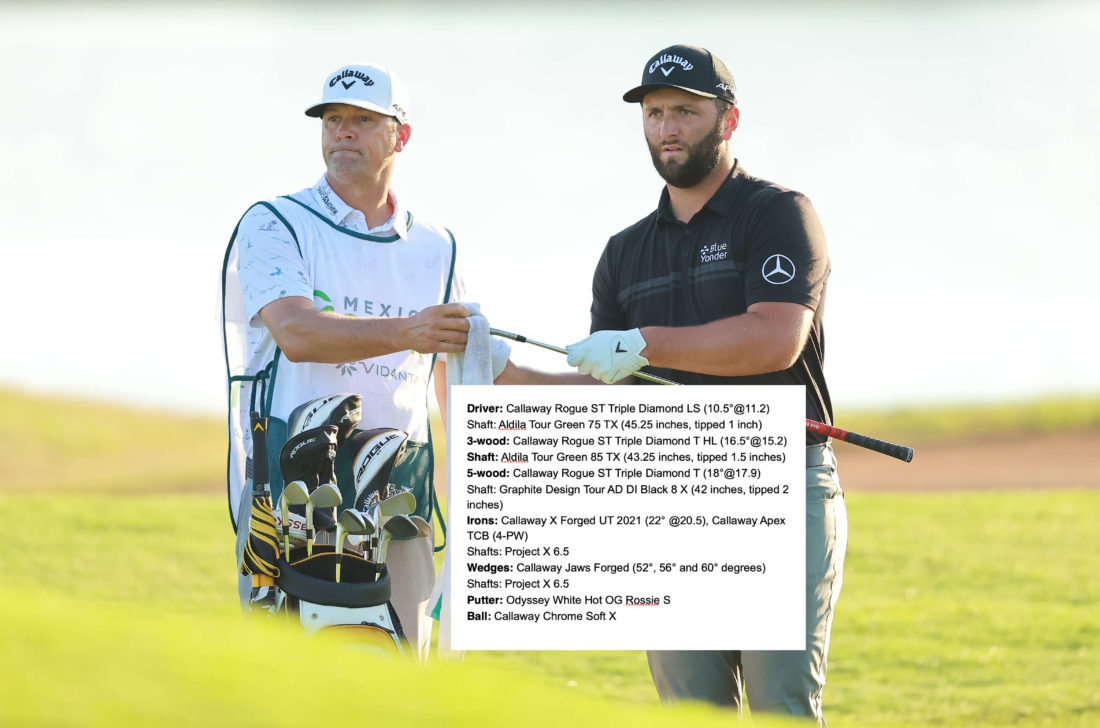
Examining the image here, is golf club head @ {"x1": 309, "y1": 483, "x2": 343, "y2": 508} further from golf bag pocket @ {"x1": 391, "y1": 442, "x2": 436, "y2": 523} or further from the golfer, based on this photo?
the golfer

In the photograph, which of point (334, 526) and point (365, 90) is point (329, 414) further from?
point (365, 90)

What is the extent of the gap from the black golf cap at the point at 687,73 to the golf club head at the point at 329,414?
1563 mm

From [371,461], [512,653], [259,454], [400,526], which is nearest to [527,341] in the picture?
[371,461]

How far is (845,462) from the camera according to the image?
24.9m

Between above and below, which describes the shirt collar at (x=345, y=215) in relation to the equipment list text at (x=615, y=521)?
above

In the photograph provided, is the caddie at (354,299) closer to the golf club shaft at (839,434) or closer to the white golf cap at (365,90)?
the white golf cap at (365,90)

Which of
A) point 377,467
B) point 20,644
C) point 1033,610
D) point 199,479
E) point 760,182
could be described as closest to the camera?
point 20,644

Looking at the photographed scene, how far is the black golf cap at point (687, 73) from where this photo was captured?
4.29 metres

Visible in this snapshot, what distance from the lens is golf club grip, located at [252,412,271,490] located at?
13.4ft

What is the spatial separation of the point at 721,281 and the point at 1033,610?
7.50 m

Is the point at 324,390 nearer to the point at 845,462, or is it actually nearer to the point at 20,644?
the point at 20,644

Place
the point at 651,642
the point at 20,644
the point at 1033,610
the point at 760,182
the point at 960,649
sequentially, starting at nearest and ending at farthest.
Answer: the point at 20,644, the point at 651,642, the point at 760,182, the point at 960,649, the point at 1033,610

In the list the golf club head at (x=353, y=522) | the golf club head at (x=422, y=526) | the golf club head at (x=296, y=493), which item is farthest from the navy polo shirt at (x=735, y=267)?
the golf club head at (x=296, y=493)

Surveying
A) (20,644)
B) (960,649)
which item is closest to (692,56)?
(20,644)
